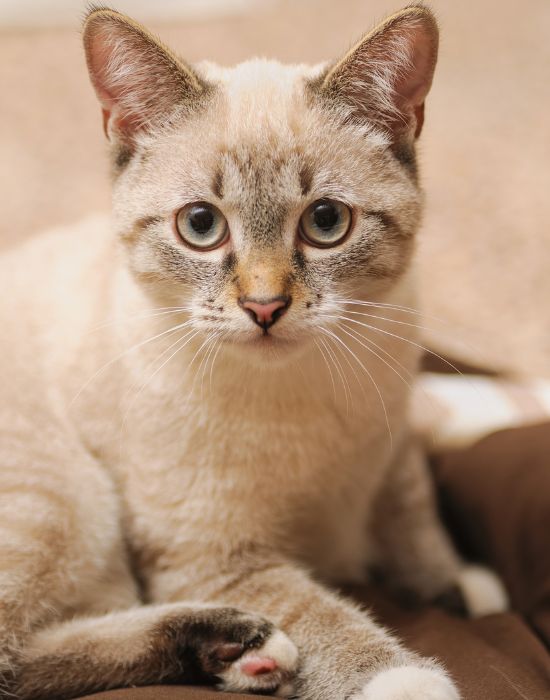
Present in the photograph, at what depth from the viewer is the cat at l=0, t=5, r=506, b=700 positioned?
4.14 ft

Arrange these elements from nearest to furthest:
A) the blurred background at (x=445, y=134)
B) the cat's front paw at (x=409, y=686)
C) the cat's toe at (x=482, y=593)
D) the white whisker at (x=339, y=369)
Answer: the cat's front paw at (x=409, y=686) → the white whisker at (x=339, y=369) → the cat's toe at (x=482, y=593) → the blurred background at (x=445, y=134)

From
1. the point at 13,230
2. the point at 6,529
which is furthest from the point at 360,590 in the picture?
the point at 13,230

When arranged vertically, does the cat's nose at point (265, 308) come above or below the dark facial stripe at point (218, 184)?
below

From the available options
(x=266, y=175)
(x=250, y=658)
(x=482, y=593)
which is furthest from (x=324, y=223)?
(x=482, y=593)

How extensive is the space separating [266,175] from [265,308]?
0.80 ft

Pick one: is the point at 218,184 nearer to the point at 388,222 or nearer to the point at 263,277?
the point at 263,277

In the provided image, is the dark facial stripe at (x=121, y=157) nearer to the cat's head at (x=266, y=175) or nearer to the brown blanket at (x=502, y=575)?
the cat's head at (x=266, y=175)

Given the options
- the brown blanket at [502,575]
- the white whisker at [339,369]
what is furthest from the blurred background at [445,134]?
the white whisker at [339,369]

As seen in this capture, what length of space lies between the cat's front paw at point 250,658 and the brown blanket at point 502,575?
6 centimetres

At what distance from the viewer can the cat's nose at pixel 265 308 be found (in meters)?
1.19

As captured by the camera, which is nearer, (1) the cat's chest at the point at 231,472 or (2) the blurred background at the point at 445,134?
(1) the cat's chest at the point at 231,472

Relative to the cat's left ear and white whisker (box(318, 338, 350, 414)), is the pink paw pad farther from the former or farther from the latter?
the cat's left ear

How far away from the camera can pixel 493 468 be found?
1.88 m

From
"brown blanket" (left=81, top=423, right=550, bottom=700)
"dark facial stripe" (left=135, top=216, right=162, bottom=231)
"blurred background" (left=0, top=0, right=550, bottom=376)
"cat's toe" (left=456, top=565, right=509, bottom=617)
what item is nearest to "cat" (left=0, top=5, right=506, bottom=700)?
"dark facial stripe" (left=135, top=216, right=162, bottom=231)
